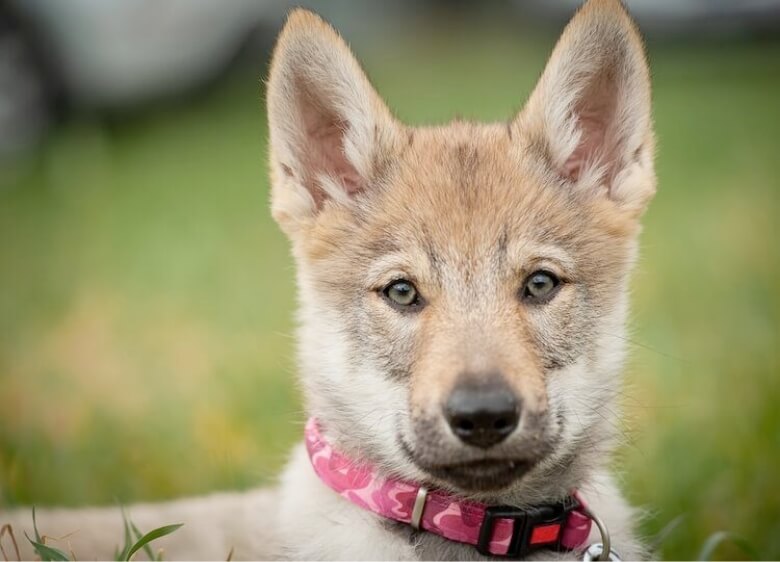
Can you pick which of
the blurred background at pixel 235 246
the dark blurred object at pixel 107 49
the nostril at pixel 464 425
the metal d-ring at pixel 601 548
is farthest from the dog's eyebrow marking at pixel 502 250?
the dark blurred object at pixel 107 49

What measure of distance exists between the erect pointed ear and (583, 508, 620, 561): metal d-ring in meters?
1.19

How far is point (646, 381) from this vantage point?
613cm

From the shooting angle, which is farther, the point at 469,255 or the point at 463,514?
the point at 469,255

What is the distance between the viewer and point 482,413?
2920mm

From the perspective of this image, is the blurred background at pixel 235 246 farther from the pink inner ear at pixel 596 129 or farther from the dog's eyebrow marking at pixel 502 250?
the dog's eyebrow marking at pixel 502 250

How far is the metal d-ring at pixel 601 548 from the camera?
3.22 m

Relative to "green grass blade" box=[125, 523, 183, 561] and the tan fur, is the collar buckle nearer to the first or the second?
the tan fur

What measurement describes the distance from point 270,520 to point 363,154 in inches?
57.8

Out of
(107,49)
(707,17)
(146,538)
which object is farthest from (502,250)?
(107,49)

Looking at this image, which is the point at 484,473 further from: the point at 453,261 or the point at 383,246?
the point at 383,246

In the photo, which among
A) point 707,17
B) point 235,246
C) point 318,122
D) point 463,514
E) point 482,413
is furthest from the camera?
point 707,17

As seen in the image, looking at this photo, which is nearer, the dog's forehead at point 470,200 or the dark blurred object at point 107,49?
the dog's forehead at point 470,200

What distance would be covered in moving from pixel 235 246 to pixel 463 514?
5.71 meters

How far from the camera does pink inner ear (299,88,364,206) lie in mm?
3873
